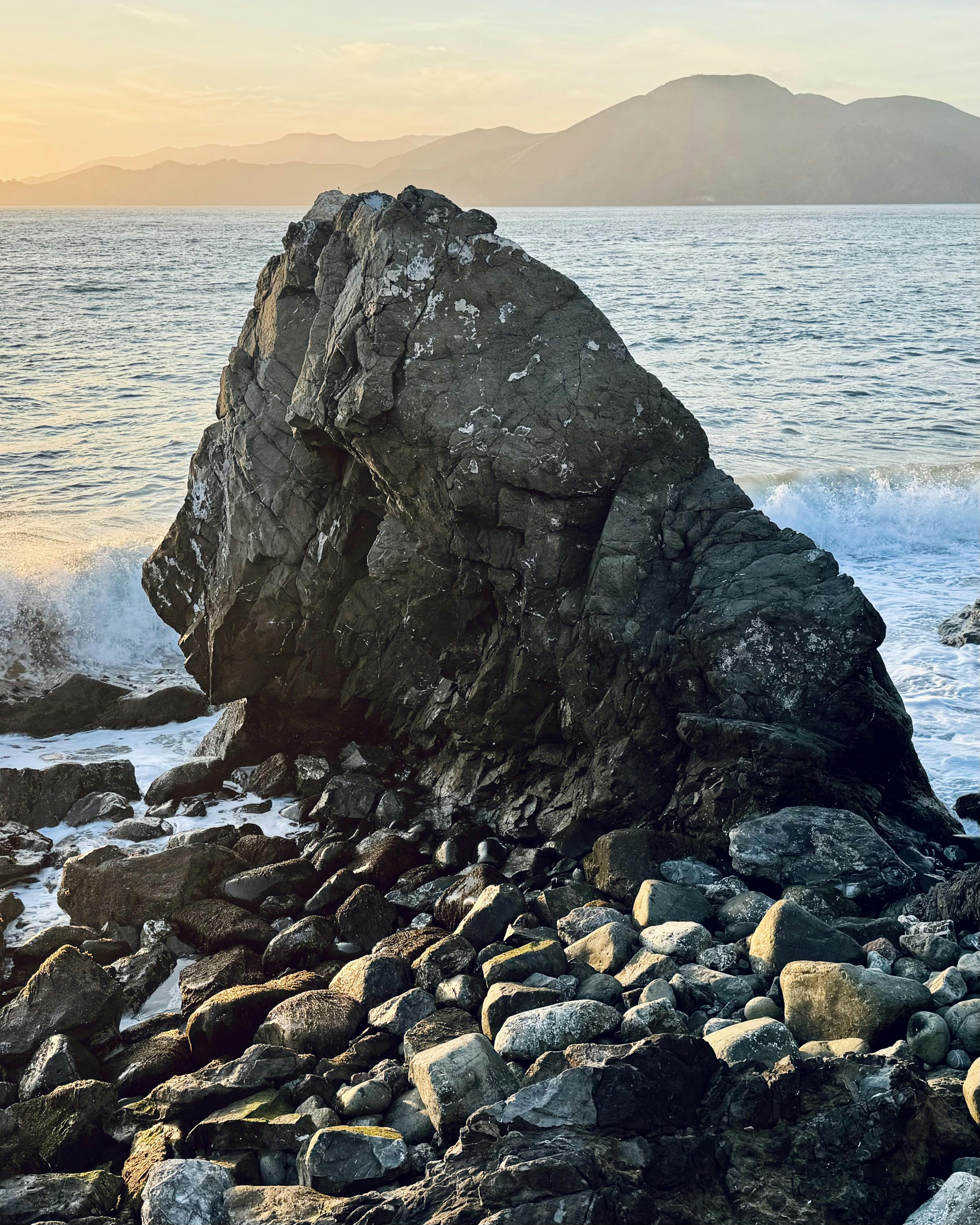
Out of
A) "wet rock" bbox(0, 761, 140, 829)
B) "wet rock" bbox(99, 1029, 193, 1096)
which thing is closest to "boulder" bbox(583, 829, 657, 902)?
"wet rock" bbox(99, 1029, 193, 1096)

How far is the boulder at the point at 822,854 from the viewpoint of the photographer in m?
8.05

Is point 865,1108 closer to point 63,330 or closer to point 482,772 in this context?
point 482,772

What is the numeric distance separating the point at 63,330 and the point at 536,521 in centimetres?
4005

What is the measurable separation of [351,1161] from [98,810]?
7.76 metres

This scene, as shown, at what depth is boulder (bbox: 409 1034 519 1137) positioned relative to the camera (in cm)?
557

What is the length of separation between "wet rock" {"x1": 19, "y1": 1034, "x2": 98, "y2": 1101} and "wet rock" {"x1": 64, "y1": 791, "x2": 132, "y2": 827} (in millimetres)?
4688

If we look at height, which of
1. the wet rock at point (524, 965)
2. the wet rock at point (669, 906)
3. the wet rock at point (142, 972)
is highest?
the wet rock at point (669, 906)

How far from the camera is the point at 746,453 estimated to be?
2723cm

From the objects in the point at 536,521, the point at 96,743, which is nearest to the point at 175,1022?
the point at 536,521

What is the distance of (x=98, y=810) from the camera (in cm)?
1194

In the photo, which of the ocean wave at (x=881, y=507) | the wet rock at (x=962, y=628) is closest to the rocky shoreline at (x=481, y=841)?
the wet rock at (x=962, y=628)

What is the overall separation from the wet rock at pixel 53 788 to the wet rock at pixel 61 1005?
4.05 m

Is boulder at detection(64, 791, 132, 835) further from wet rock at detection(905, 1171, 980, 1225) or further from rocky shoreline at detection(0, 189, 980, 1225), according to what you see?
wet rock at detection(905, 1171, 980, 1225)

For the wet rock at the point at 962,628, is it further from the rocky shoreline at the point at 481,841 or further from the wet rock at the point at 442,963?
the wet rock at the point at 442,963
